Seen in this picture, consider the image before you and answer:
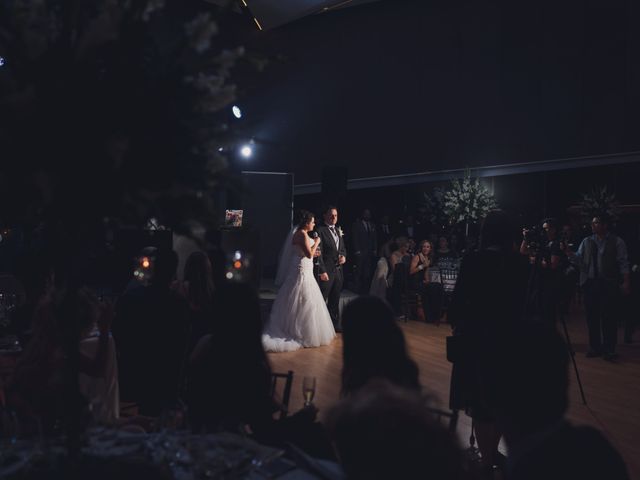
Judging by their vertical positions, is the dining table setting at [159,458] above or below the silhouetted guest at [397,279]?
below

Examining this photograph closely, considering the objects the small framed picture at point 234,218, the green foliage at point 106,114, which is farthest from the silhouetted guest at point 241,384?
the small framed picture at point 234,218

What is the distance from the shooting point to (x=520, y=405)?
1528mm

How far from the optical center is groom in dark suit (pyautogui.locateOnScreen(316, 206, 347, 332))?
738 cm

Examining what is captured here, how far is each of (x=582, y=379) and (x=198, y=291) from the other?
3542mm

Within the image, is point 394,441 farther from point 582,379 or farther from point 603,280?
point 603,280

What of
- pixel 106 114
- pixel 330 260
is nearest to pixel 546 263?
pixel 330 260

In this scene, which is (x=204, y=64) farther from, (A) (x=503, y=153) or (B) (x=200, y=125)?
(A) (x=503, y=153)

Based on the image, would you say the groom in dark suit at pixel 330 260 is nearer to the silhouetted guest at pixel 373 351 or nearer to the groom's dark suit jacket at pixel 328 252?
the groom's dark suit jacket at pixel 328 252

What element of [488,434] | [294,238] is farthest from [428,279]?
[488,434]

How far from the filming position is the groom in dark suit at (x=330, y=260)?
7377 mm

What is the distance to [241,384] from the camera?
2271 mm

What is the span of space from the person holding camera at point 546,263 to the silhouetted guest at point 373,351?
2948mm

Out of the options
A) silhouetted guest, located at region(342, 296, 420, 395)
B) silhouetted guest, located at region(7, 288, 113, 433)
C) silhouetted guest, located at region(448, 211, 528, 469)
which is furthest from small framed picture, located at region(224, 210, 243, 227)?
silhouetted guest, located at region(342, 296, 420, 395)

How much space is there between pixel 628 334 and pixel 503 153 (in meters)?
3.98
